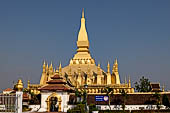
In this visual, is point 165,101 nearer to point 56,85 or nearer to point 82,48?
point 56,85

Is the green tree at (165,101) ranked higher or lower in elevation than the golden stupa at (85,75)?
lower

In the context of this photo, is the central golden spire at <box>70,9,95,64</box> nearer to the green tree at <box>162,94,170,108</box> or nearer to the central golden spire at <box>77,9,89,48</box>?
the central golden spire at <box>77,9,89,48</box>

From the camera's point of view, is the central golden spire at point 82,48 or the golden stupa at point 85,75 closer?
the golden stupa at point 85,75

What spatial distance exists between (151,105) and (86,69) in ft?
67.3

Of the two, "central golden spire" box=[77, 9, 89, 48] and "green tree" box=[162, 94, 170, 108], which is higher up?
"central golden spire" box=[77, 9, 89, 48]

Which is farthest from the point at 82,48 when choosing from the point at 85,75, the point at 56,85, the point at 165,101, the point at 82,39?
the point at 165,101

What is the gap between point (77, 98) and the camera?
37188mm

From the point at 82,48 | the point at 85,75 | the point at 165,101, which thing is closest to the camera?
the point at 165,101

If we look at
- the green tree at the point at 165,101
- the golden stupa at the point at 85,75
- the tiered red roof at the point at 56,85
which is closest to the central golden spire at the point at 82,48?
the golden stupa at the point at 85,75

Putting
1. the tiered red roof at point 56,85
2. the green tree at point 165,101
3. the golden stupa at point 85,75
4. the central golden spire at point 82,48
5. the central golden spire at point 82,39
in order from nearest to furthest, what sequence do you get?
the green tree at point 165,101
the tiered red roof at point 56,85
the golden stupa at point 85,75
the central golden spire at point 82,48
the central golden spire at point 82,39

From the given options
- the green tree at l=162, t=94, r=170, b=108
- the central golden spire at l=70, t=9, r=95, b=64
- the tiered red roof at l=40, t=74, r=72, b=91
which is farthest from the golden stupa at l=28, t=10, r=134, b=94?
the green tree at l=162, t=94, r=170, b=108

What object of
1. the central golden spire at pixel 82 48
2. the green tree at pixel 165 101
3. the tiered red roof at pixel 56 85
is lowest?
the green tree at pixel 165 101

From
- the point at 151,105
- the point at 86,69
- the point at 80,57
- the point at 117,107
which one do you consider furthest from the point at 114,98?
the point at 80,57

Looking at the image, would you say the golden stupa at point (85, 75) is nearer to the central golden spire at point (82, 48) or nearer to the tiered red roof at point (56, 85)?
the central golden spire at point (82, 48)
